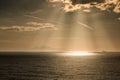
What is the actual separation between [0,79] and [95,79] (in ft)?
102

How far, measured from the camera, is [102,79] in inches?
3590

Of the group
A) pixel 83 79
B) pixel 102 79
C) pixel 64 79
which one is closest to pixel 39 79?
pixel 64 79

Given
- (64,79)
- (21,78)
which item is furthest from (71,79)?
(21,78)

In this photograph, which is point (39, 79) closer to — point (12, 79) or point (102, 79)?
point (12, 79)

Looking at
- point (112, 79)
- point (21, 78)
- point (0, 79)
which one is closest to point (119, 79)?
point (112, 79)

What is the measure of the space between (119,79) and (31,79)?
29.2 meters

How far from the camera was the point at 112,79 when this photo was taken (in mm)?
90312

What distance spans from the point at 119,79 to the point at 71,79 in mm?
16010

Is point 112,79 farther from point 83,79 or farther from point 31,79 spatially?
point 31,79

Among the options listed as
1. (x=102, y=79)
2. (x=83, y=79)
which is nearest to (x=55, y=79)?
(x=83, y=79)

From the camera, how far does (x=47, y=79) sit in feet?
292

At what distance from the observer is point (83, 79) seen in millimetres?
89875

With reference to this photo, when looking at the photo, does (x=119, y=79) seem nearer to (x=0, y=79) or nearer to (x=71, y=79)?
(x=71, y=79)

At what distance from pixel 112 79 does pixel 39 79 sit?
79.8 ft
